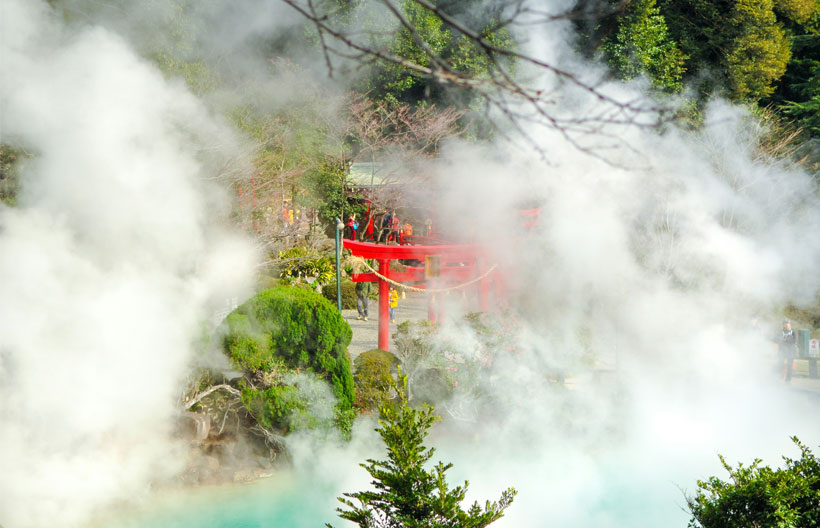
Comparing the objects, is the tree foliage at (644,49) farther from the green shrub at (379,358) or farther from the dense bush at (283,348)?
the dense bush at (283,348)

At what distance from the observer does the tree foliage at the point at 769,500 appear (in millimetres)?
2900

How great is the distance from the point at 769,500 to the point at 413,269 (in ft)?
21.6

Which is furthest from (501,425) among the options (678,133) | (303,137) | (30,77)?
(303,137)

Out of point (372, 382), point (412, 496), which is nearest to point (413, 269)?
point (372, 382)

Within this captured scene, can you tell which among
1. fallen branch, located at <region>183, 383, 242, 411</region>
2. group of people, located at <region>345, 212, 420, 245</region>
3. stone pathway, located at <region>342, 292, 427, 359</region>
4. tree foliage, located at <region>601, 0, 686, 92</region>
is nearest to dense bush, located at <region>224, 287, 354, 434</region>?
fallen branch, located at <region>183, 383, 242, 411</region>

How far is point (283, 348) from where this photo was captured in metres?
6.07

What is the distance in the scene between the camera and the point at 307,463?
593 centimetres

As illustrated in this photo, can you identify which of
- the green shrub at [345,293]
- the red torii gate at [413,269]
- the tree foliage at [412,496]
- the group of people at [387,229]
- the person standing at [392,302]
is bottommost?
the tree foliage at [412,496]

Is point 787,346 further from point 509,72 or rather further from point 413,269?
point 509,72

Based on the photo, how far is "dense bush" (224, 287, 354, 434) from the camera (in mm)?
5887

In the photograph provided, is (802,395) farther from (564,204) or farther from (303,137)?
(303,137)

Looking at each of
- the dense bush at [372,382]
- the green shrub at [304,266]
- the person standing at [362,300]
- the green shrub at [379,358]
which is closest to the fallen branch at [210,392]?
the dense bush at [372,382]

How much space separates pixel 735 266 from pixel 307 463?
20.3 ft

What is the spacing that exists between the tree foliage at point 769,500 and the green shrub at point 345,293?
926cm
